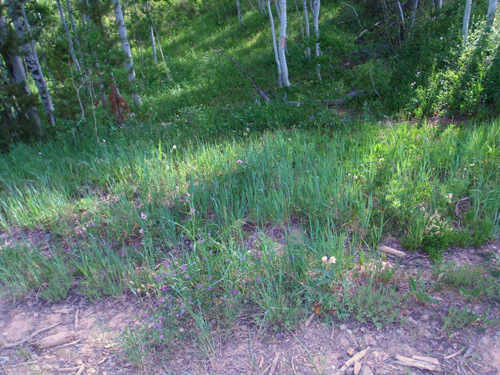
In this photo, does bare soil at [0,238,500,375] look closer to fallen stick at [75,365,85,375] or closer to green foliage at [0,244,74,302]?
fallen stick at [75,365,85,375]

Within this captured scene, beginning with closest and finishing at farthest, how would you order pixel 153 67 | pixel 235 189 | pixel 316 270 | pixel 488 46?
pixel 316 270 → pixel 235 189 → pixel 488 46 → pixel 153 67

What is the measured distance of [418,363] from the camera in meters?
2.12

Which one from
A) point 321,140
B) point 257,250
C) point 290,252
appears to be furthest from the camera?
point 321,140

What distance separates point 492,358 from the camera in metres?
2.12

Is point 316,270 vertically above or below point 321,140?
below

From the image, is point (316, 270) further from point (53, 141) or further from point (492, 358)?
point (53, 141)

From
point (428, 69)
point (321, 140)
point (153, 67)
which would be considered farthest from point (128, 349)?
point (153, 67)

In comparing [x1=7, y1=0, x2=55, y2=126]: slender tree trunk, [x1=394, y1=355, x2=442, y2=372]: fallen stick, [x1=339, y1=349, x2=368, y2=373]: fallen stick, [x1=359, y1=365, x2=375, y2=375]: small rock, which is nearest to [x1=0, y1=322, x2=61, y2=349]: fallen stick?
[x1=339, y1=349, x2=368, y2=373]: fallen stick

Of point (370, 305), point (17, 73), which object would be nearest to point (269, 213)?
point (370, 305)

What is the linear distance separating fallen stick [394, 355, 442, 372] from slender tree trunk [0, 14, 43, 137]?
7726 mm

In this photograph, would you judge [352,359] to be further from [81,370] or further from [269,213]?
[81,370]

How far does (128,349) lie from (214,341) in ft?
1.79

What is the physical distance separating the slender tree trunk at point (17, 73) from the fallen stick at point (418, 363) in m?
7.73

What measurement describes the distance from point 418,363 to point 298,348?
71cm
